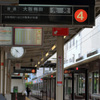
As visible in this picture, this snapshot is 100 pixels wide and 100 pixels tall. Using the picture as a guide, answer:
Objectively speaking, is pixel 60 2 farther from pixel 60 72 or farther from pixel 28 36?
pixel 60 72

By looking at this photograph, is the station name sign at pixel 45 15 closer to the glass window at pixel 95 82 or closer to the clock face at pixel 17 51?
the glass window at pixel 95 82

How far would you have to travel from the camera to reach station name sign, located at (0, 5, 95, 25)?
6047 millimetres

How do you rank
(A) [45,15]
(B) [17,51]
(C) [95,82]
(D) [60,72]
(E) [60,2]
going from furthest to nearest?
(B) [17,51]
(D) [60,72]
(C) [95,82]
(E) [60,2]
(A) [45,15]

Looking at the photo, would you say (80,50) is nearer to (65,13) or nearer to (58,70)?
(58,70)

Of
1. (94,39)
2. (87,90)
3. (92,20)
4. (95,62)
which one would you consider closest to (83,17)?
(92,20)

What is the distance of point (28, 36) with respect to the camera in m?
8.55

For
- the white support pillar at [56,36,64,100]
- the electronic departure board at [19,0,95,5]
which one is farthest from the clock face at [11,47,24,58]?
the electronic departure board at [19,0,95,5]

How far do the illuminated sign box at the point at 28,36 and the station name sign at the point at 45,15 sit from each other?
7.65 feet

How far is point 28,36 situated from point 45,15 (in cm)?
255

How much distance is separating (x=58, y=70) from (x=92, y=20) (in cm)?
481

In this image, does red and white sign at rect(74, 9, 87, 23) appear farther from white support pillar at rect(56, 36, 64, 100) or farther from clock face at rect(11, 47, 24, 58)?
clock face at rect(11, 47, 24, 58)

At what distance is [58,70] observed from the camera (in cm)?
1073

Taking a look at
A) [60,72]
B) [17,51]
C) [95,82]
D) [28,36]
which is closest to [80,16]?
[28,36]

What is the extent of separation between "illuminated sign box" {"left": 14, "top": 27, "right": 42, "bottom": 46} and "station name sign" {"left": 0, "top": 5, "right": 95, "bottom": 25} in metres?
2.33
